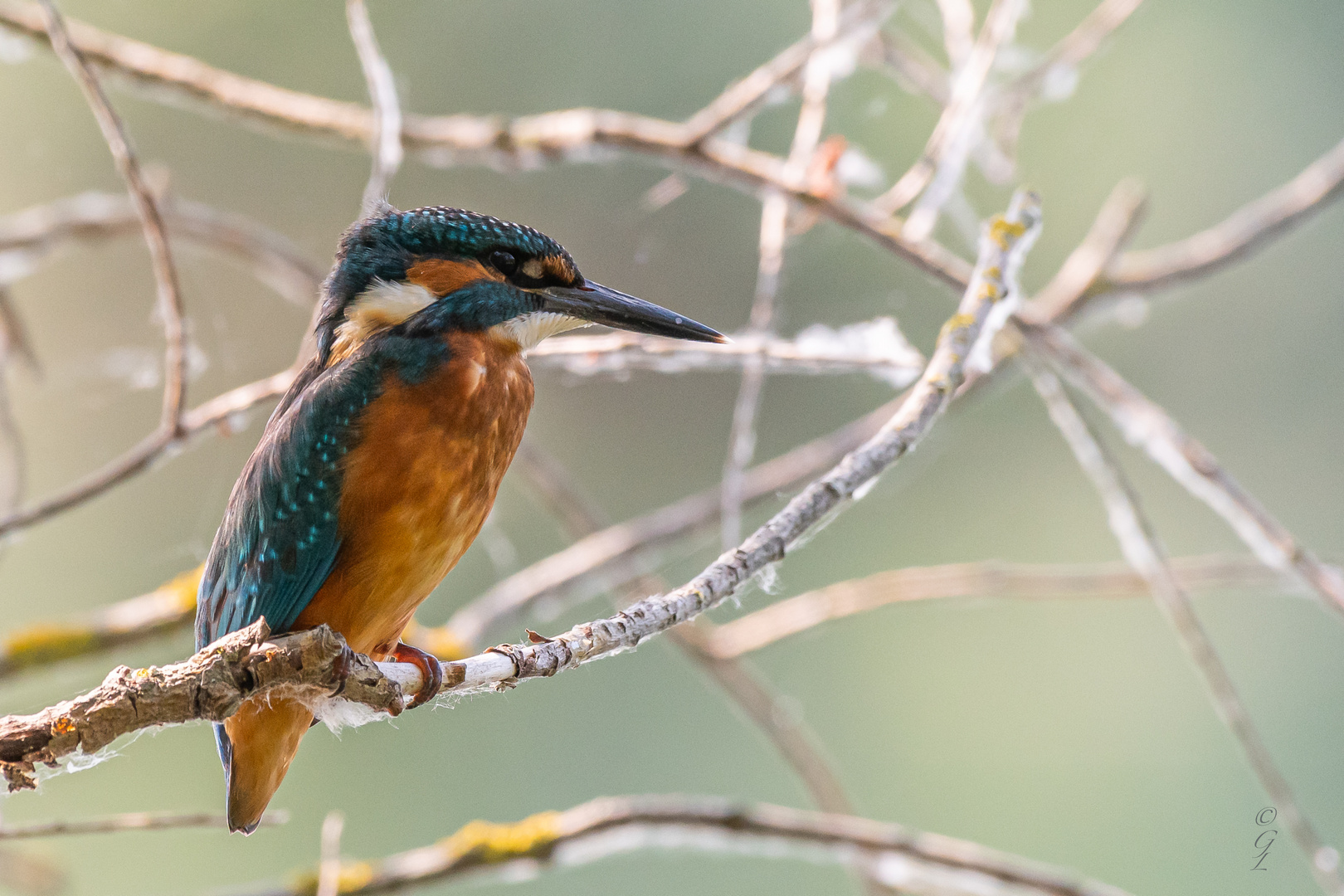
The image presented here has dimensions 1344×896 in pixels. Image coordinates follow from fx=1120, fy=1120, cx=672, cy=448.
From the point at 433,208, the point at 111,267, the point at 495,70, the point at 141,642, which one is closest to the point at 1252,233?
the point at 433,208

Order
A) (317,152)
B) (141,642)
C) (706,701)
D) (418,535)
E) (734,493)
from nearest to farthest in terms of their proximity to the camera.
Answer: (418,535) < (734,493) < (141,642) < (317,152) < (706,701)

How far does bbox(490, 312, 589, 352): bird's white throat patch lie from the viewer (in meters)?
1.09

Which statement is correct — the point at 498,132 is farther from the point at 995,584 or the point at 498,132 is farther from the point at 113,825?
the point at 113,825

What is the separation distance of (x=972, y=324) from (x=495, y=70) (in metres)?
2.89

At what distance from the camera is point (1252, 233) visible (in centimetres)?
185

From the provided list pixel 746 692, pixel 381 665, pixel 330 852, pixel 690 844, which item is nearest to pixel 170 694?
pixel 381 665

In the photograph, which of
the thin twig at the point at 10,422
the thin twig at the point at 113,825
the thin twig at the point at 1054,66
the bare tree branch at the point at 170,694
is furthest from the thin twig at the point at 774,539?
the thin twig at the point at 10,422

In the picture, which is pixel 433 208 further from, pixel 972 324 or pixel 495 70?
pixel 495 70

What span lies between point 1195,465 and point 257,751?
1.02m

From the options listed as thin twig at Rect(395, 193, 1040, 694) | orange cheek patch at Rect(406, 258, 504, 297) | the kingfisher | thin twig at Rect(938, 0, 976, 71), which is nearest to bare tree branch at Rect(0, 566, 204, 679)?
the kingfisher

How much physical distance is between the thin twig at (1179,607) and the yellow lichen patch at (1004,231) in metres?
0.20

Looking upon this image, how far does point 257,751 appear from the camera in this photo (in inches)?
39.2

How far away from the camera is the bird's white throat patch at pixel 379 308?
1099 millimetres

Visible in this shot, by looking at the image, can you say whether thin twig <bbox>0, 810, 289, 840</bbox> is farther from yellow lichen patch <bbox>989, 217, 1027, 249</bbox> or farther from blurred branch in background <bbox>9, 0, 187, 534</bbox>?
yellow lichen patch <bbox>989, 217, 1027, 249</bbox>
